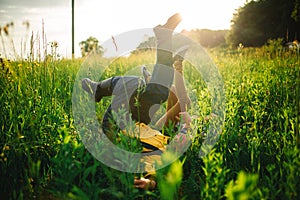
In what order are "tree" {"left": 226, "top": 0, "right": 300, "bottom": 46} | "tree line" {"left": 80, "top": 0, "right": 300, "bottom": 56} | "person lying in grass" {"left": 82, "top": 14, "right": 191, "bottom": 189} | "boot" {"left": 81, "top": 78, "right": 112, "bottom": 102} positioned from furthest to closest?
"tree" {"left": 226, "top": 0, "right": 300, "bottom": 46}
"tree line" {"left": 80, "top": 0, "right": 300, "bottom": 56}
"boot" {"left": 81, "top": 78, "right": 112, "bottom": 102}
"person lying in grass" {"left": 82, "top": 14, "right": 191, "bottom": 189}

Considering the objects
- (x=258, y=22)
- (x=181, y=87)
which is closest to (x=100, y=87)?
Result: (x=181, y=87)

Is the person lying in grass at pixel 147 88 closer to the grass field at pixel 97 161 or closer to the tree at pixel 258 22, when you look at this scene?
the grass field at pixel 97 161

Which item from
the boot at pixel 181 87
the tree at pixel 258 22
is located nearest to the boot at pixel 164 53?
the boot at pixel 181 87

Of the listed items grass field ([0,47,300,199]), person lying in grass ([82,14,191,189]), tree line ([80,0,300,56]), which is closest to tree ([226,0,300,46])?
tree line ([80,0,300,56])

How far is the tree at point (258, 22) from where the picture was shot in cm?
2552

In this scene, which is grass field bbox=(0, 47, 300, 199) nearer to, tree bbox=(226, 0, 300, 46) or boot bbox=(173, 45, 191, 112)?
boot bbox=(173, 45, 191, 112)

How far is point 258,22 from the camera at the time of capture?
2730cm

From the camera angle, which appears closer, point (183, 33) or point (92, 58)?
point (183, 33)

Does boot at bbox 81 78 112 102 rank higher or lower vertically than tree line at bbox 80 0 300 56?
lower

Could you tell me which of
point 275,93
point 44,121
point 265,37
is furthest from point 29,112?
point 265,37

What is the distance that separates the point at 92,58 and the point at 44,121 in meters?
3.11

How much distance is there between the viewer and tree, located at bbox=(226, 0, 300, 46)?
1005 inches

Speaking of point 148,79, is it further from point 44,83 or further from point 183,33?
point 183,33

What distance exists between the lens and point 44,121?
2.02 metres
